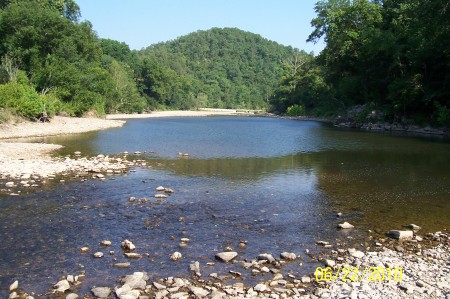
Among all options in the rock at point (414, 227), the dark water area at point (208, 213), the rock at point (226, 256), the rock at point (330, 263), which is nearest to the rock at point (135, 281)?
the dark water area at point (208, 213)

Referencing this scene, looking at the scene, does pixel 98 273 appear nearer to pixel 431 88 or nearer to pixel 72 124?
pixel 72 124

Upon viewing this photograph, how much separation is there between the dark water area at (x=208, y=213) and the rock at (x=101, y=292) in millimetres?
273

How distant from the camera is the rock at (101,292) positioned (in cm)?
779

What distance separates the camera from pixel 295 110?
103562 millimetres

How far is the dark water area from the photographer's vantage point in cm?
944

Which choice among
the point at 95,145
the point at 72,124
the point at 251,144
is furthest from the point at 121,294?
the point at 72,124

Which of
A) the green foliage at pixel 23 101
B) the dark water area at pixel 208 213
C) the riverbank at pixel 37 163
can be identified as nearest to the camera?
the dark water area at pixel 208 213

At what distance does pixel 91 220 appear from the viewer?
1255 cm

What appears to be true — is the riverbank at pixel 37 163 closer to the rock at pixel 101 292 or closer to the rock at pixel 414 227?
the rock at pixel 101 292

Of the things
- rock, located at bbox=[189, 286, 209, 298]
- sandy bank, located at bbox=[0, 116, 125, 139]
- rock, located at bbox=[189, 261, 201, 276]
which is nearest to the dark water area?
rock, located at bbox=[189, 261, 201, 276]

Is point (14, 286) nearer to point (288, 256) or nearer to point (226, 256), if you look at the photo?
point (226, 256)

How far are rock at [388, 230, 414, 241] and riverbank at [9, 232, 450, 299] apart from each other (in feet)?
2.92

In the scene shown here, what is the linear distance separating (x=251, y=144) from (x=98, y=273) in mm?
28198

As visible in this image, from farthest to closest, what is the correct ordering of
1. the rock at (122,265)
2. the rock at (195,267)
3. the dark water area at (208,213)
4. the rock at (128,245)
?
the rock at (128,245), the dark water area at (208,213), the rock at (122,265), the rock at (195,267)
